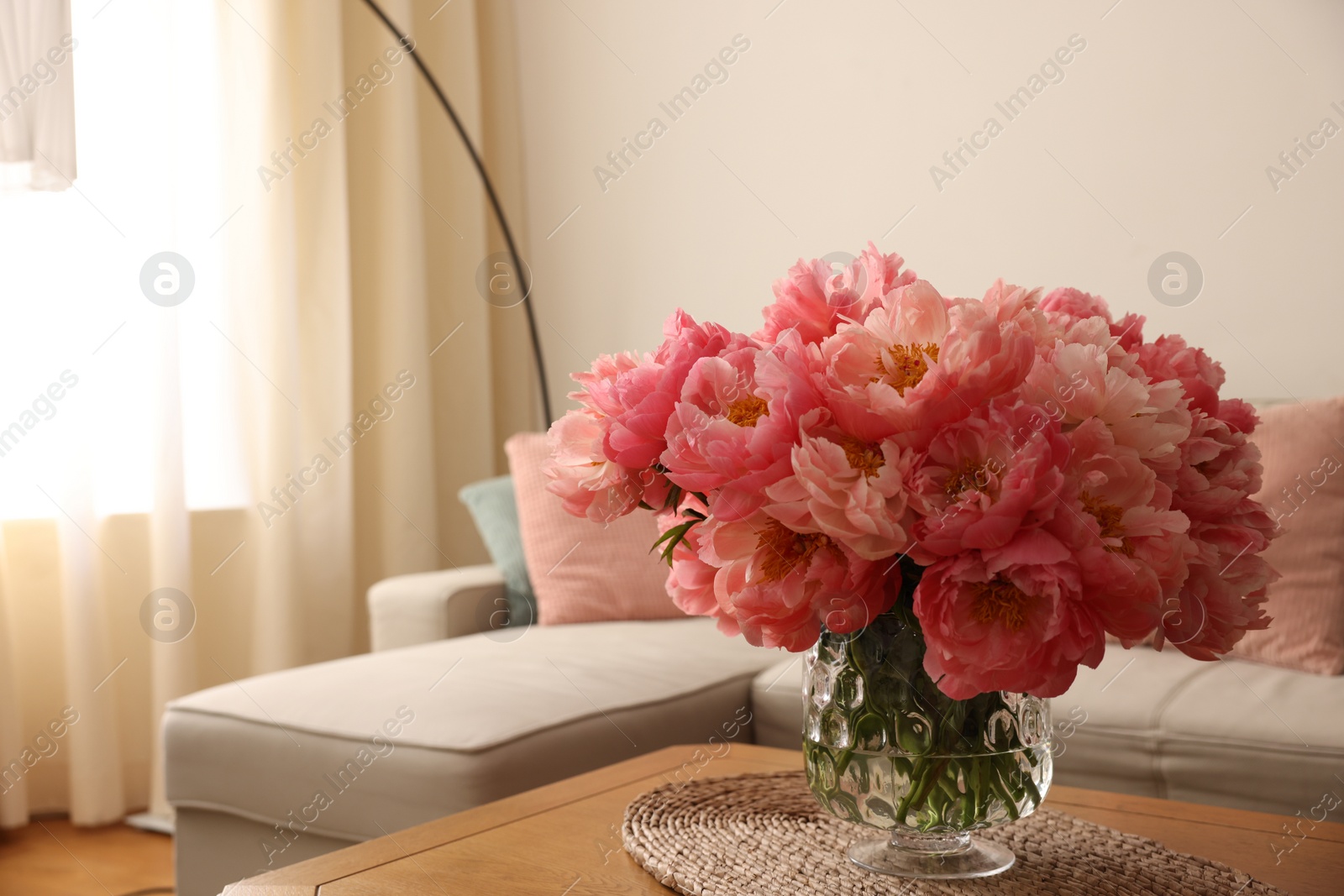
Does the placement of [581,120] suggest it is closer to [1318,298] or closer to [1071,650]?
[1318,298]

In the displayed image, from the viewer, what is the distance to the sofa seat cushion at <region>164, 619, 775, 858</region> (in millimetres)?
1613

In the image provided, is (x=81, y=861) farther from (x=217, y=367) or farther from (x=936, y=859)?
(x=936, y=859)

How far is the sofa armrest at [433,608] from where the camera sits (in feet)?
7.86

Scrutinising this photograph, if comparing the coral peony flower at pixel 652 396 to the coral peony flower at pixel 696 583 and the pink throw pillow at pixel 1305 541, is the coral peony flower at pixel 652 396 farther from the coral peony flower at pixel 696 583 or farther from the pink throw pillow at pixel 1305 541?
the pink throw pillow at pixel 1305 541

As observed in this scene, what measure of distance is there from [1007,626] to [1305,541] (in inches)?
57.9

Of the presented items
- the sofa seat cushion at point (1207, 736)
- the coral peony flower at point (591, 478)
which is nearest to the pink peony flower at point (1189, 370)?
the coral peony flower at point (591, 478)

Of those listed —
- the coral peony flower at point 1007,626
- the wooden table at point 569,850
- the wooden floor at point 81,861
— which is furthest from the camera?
the wooden floor at point 81,861

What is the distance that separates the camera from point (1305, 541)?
1.91 metres

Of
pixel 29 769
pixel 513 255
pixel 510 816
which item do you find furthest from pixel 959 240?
pixel 29 769

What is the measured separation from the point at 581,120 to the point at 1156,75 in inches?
66.8

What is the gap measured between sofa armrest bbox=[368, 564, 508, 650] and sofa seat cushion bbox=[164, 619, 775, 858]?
0.30 metres

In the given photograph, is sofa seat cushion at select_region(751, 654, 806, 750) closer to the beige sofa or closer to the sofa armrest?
the beige sofa

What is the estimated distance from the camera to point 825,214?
3.04 m

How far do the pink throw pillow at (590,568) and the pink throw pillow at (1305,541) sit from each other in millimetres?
1163
